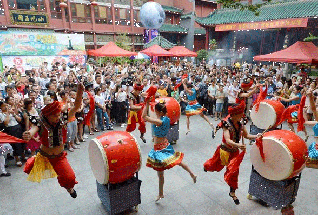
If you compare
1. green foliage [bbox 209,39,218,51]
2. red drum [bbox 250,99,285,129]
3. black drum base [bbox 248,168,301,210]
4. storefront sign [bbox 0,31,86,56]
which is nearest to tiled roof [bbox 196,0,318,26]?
green foliage [bbox 209,39,218,51]

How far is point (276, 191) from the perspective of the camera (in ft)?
10.8

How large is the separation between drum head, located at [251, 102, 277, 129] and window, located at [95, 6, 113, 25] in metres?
20.4

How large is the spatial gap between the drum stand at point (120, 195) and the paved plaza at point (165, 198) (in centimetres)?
28

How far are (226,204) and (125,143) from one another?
6.34 ft

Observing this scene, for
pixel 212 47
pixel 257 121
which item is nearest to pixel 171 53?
pixel 257 121

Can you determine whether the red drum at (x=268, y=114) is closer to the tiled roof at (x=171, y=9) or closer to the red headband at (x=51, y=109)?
A: the red headband at (x=51, y=109)

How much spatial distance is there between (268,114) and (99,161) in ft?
13.7

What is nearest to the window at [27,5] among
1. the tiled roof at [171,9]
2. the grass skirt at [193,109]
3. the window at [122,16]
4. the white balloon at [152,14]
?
the window at [122,16]

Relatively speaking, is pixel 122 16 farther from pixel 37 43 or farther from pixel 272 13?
pixel 272 13

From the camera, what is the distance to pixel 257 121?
570cm

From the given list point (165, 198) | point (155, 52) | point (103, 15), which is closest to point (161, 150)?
point (165, 198)

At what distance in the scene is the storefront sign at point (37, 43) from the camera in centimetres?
1409

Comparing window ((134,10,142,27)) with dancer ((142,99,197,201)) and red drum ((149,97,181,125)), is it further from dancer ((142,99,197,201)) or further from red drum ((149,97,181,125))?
dancer ((142,99,197,201))

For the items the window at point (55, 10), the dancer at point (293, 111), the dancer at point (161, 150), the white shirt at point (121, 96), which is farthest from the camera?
the window at point (55, 10)
